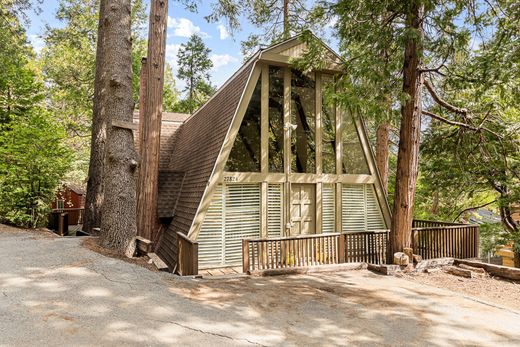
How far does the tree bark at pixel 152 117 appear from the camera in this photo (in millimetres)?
8727

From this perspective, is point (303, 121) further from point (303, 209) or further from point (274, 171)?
point (303, 209)

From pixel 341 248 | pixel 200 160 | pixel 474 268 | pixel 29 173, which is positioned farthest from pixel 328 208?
pixel 29 173

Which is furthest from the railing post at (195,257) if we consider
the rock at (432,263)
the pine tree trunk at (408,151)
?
the rock at (432,263)

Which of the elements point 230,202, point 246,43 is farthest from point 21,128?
point 246,43

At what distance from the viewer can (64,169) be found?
11.7 metres

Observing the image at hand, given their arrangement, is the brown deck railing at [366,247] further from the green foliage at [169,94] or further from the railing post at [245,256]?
the green foliage at [169,94]

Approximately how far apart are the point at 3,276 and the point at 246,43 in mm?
13428

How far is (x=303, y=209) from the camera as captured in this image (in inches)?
361

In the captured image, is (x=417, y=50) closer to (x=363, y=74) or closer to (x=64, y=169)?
(x=363, y=74)

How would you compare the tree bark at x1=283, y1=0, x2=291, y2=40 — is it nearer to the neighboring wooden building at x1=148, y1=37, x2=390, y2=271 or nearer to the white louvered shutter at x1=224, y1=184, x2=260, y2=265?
the neighboring wooden building at x1=148, y1=37, x2=390, y2=271

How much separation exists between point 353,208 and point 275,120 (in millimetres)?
3535

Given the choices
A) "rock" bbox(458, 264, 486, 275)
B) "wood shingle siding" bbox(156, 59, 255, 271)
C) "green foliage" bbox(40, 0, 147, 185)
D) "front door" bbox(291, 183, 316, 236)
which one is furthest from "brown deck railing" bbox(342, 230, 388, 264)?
"green foliage" bbox(40, 0, 147, 185)

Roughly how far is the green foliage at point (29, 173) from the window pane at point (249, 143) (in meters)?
6.99

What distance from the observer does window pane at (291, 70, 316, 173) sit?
30.4 feet
